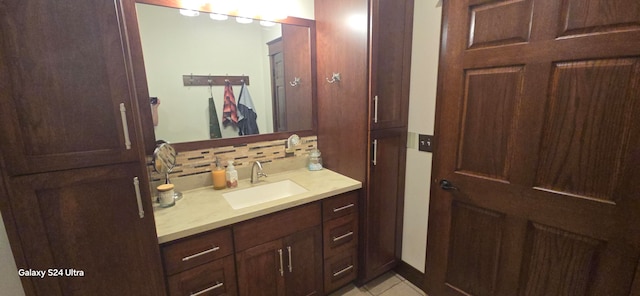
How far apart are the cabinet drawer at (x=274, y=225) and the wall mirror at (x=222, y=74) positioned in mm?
640

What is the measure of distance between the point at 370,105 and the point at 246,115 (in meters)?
0.87

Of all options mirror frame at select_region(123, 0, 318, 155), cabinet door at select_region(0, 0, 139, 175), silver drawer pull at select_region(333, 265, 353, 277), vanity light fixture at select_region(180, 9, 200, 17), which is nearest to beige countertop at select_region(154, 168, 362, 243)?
mirror frame at select_region(123, 0, 318, 155)

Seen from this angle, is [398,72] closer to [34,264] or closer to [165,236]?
[165,236]

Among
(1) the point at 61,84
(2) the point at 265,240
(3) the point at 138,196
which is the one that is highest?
(1) the point at 61,84

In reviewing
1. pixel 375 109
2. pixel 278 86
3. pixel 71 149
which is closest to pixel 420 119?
pixel 375 109

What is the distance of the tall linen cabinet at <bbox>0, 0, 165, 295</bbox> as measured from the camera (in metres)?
0.81

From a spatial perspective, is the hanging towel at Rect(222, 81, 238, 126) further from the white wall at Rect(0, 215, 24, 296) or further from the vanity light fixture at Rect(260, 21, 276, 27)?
the white wall at Rect(0, 215, 24, 296)

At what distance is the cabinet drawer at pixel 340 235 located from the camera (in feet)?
5.43

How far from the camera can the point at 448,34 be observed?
1397mm

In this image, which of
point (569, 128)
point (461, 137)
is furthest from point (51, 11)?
point (569, 128)

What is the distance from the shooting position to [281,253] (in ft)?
4.82

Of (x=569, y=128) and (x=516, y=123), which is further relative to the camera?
(x=516, y=123)

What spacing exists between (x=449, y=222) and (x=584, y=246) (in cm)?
57

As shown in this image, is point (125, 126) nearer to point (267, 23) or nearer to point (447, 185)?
point (267, 23)
